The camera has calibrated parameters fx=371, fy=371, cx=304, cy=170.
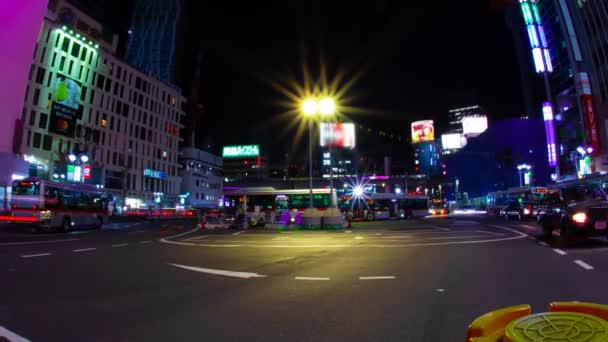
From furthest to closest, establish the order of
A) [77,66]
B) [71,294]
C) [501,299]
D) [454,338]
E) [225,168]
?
[225,168] → [77,66] → [71,294] → [501,299] → [454,338]

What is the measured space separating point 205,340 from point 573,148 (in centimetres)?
7463

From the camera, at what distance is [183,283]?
7074mm

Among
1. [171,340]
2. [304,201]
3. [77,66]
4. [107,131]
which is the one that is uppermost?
[77,66]

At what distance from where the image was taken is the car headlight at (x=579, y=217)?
1177cm

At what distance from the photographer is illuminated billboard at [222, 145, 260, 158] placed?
366 feet

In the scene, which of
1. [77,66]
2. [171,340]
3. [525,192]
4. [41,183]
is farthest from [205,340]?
[77,66]

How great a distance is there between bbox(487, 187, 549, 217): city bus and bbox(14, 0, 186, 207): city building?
58.7 metres

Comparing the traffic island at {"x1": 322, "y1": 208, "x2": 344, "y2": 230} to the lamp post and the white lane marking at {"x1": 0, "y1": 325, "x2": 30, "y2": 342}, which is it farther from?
the lamp post

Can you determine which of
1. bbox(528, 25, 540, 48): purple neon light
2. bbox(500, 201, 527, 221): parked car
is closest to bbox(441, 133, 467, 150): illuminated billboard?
bbox(528, 25, 540, 48): purple neon light

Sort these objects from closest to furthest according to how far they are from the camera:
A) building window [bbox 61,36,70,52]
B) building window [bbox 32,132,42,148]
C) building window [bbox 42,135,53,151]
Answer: building window [bbox 32,132,42,148] → building window [bbox 42,135,53,151] → building window [bbox 61,36,70,52]

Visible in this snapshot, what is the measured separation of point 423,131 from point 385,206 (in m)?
99.0

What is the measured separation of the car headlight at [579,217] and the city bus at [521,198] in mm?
26368

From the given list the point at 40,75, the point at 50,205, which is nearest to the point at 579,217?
the point at 50,205

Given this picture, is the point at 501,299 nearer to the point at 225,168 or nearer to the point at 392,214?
the point at 392,214
